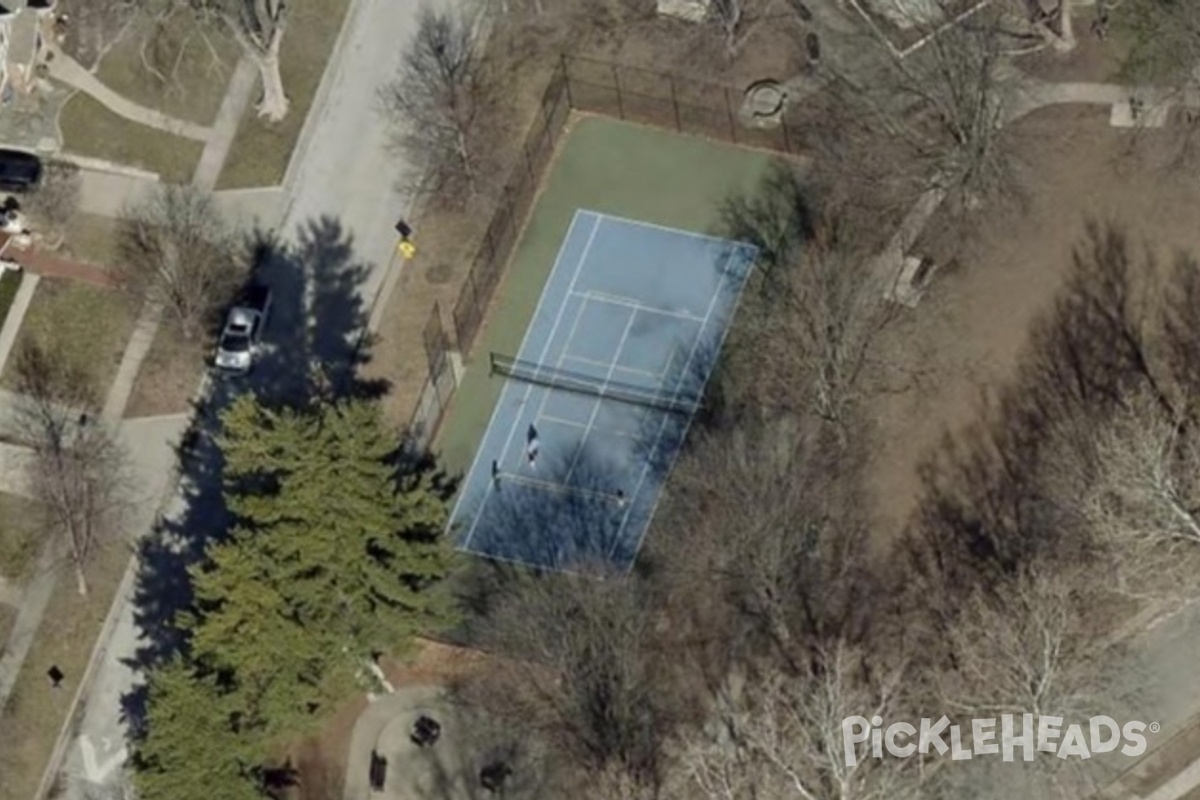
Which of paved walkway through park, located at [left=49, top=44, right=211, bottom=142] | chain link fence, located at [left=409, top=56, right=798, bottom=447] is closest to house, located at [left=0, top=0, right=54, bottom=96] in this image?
paved walkway through park, located at [left=49, top=44, right=211, bottom=142]

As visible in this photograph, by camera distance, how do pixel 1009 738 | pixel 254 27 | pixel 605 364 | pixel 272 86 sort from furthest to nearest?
pixel 272 86, pixel 254 27, pixel 605 364, pixel 1009 738

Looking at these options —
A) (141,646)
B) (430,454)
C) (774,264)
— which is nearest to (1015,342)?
(774,264)

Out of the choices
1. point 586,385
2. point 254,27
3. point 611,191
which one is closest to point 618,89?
point 611,191

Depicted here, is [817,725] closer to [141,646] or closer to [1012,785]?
[1012,785]

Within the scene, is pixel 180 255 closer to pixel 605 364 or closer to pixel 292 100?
pixel 292 100

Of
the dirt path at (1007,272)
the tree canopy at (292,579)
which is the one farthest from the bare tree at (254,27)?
the dirt path at (1007,272)

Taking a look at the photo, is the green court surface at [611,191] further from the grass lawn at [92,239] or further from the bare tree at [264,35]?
the grass lawn at [92,239]
